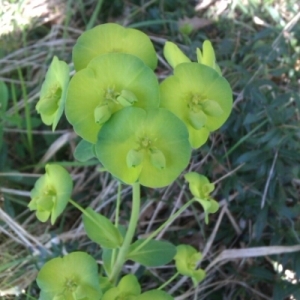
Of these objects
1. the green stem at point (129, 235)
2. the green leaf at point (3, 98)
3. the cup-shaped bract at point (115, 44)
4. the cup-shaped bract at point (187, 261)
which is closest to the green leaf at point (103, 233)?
the green stem at point (129, 235)

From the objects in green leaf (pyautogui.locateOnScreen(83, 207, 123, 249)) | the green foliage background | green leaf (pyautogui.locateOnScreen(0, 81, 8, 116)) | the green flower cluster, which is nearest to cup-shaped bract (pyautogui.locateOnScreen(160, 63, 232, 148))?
the green flower cluster

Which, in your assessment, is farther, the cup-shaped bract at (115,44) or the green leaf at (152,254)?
the green leaf at (152,254)

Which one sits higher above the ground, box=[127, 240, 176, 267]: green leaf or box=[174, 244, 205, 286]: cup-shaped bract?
box=[127, 240, 176, 267]: green leaf

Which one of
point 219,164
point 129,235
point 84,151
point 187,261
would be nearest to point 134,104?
point 84,151

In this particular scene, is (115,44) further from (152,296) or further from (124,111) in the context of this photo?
(152,296)

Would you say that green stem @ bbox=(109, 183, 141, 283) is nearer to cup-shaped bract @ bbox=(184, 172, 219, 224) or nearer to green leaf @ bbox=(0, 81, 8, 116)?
cup-shaped bract @ bbox=(184, 172, 219, 224)

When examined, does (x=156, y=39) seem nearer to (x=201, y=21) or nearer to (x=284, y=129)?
(x=201, y=21)

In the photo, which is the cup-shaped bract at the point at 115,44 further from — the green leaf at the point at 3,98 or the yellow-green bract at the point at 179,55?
the green leaf at the point at 3,98

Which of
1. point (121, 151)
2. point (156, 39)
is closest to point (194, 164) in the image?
point (156, 39)
